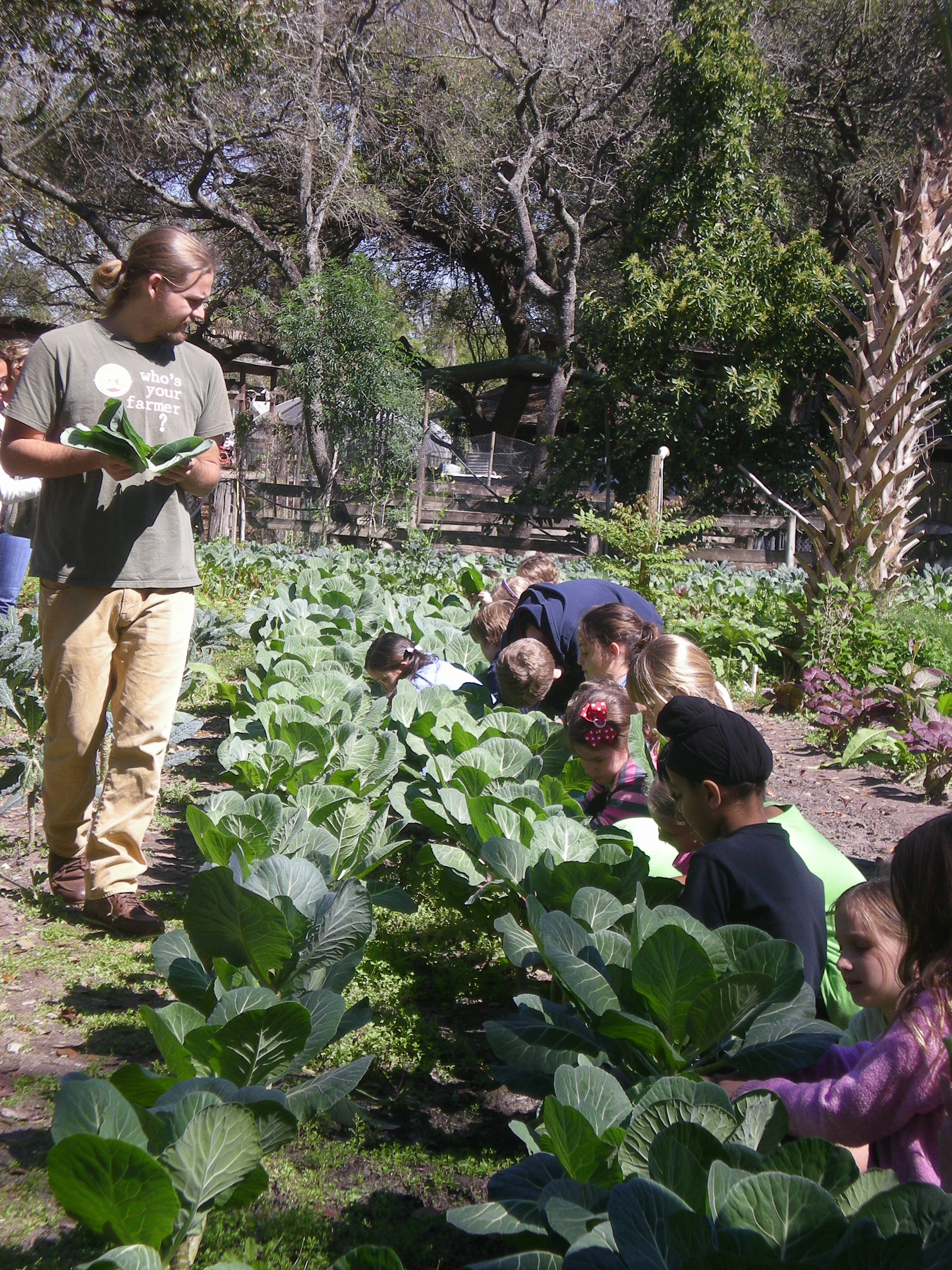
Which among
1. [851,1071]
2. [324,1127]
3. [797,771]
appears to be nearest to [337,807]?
[324,1127]

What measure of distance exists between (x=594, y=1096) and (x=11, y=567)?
538 cm

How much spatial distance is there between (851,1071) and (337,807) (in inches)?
68.5

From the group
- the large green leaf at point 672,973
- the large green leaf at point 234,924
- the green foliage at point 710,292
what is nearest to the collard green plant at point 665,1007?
the large green leaf at point 672,973

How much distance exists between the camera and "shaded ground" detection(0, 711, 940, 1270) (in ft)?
6.11

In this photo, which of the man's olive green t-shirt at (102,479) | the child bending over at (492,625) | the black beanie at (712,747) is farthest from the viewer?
the child bending over at (492,625)

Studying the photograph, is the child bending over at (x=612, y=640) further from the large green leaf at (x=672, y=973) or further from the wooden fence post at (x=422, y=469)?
the wooden fence post at (x=422, y=469)

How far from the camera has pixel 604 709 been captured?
10.5ft

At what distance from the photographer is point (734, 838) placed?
7.15 feet

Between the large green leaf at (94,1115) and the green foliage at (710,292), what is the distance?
53.5ft

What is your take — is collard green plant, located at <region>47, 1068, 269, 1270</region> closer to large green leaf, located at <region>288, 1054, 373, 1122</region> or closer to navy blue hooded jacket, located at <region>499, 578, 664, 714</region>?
large green leaf, located at <region>288, 1054, 373, 1122</region>

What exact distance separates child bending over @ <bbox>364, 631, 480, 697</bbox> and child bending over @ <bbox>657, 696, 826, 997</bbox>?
2243 mm

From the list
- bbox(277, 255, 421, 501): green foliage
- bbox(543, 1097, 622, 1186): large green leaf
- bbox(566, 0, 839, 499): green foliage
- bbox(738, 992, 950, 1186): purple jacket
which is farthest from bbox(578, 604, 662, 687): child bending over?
bbox(277, 255, 421, 501): green foliage

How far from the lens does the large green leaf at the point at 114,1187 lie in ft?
4.46

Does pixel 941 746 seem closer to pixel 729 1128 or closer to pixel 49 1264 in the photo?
pixel 729 1128
